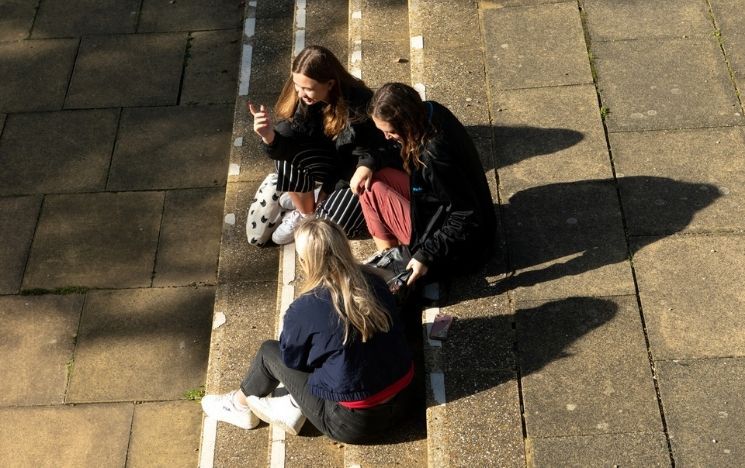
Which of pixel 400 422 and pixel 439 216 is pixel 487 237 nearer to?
pixel 439 216

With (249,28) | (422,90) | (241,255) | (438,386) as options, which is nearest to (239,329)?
(241,255)

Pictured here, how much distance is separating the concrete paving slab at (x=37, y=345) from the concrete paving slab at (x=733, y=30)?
432 centimetres

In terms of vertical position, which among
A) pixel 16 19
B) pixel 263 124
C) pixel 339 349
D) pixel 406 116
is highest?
pixel 406 116

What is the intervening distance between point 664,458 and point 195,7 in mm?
5721

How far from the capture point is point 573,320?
493 cm

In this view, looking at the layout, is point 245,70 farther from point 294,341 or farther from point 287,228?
point 294,341

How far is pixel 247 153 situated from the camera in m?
6.85

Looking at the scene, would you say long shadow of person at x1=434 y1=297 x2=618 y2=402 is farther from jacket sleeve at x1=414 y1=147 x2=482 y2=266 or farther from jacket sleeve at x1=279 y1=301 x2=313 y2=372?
jacket sleeve at x1=279 y1=301 x2=313 y2=372

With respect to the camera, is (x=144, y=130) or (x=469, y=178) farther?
(x=144, y=130)

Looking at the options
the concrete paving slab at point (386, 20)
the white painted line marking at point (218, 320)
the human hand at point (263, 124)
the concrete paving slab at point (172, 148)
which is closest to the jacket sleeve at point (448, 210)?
the human hand at point (263, 124)

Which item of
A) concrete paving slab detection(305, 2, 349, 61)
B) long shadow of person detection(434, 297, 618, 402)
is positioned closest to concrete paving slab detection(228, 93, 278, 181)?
concrete paving slab detection(305, 2, 349, 61)

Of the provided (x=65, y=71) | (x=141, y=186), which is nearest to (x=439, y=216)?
(x=141, y=186)

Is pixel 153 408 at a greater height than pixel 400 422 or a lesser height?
lesser

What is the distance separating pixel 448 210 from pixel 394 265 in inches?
17.3
